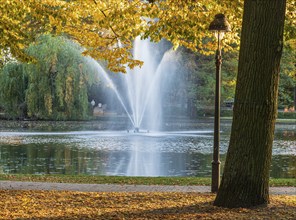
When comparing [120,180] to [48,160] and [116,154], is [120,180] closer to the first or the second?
[48,160]

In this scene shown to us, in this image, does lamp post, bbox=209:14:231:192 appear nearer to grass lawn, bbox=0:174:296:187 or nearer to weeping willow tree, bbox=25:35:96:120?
grass lawn, bbox=0:174:296:187

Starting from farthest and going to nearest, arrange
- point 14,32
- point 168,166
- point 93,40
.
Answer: point 168,166 < point 93,40 < point 14,32

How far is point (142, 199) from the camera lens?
33.5ft

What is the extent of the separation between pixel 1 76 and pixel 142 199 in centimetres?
2997

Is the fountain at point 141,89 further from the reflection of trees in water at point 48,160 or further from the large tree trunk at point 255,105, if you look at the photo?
the large tree trunk at point 255,105

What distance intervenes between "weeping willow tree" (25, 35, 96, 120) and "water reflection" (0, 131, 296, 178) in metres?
6.59

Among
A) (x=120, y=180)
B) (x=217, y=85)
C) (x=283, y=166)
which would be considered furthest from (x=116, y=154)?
(x=217, y=85)

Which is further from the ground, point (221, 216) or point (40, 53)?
point (40, 53)

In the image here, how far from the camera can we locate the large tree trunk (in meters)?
9.08

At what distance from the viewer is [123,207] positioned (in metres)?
9.34

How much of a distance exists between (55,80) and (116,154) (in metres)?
16.3

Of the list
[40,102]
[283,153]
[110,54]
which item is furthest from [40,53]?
[110,54]

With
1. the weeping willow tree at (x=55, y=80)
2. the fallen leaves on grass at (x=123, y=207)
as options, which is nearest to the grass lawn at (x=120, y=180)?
the fallen leaves on grass at (x=123, y=207)

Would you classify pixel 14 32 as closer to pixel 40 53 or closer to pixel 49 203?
pixel 49 203
